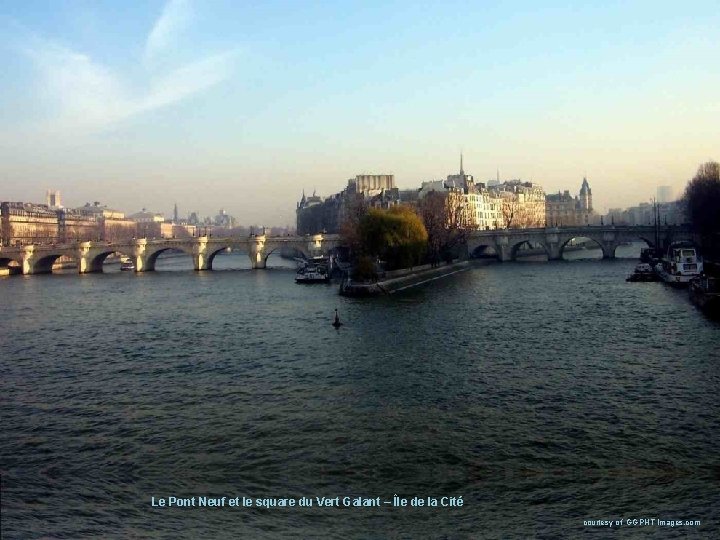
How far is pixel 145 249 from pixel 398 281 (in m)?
52.6

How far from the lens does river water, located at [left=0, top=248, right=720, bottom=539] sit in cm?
1342

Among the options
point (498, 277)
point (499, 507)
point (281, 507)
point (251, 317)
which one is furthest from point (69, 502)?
point (498, 277)

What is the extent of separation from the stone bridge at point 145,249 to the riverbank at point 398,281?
25.5 meters

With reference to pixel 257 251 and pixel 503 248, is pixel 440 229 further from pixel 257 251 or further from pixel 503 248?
pixel 257 251

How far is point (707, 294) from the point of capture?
4081 cm

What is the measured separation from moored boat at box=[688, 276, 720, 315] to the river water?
4.66ft

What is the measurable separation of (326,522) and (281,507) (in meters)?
1.23

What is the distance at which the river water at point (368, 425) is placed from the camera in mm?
13422

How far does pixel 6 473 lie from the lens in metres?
16.3

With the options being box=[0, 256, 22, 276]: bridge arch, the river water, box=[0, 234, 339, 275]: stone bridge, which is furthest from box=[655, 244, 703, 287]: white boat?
box=[0, 256, 22, 276]: bridge arch

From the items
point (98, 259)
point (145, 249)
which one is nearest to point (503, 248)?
point (145, 249)

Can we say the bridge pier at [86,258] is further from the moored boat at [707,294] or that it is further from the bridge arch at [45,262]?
the moored boat at [707,294]

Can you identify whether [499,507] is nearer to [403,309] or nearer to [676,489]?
[676,489]

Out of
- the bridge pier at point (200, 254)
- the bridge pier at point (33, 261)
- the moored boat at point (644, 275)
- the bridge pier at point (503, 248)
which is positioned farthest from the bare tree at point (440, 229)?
the bridge pier at point (33, 261)
